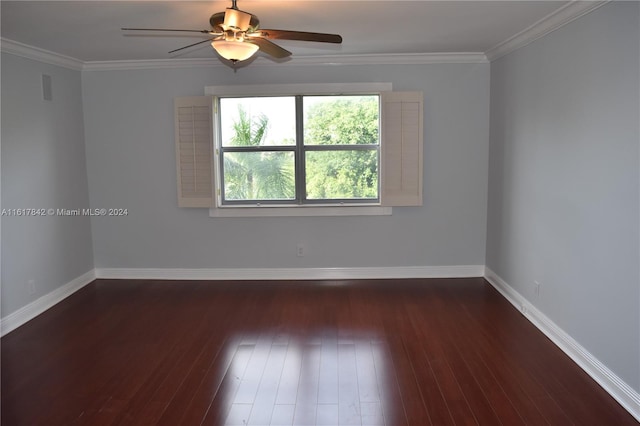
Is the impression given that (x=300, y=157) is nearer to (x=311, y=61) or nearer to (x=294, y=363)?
(x=311, y=61)

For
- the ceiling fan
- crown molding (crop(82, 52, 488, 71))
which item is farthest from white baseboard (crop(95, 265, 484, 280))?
the ceiling fan

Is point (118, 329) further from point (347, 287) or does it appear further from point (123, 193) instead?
point (347, 287)

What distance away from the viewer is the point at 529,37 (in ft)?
12.3

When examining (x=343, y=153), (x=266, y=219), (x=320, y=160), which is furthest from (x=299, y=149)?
(x=266, y=219)

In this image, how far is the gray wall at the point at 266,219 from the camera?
15.9 feet

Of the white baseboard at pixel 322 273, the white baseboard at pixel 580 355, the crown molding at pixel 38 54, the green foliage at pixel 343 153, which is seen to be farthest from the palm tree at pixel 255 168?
the white baseboard at pixel 580 355

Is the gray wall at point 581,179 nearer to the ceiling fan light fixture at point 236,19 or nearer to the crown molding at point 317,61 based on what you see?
the crown molding at point 317,61

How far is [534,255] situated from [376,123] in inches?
82.1

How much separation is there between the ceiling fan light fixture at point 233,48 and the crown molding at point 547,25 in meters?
2.10

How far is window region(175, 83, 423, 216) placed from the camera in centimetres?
482

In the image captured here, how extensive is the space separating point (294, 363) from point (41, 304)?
258cm

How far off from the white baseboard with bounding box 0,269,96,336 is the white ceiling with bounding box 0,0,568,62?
7.40ft

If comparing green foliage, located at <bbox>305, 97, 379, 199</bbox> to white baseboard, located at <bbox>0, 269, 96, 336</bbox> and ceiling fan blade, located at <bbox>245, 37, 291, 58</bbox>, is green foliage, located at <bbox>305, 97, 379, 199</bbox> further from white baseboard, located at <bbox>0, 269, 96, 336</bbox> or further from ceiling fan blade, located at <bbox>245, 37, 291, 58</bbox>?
white baseboard, located at <bbox>0, 269, 96, 336</bbox>

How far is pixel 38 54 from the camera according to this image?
4133mm
